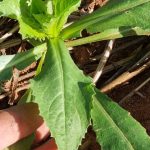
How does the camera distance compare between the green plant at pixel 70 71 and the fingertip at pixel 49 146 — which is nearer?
the green plant at pixel 70 71

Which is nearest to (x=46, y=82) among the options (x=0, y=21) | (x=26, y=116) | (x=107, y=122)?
(x=26, y=116)

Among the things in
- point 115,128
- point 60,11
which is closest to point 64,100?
point 115,128

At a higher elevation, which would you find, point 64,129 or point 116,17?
point 116,17

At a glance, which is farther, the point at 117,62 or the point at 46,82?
the point at 117,62

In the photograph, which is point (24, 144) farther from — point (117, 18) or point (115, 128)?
point (117, 18)

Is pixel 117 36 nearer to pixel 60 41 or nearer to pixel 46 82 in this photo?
pixel 60 41

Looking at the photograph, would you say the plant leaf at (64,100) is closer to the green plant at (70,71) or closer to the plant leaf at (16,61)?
the green plant at (70,71)

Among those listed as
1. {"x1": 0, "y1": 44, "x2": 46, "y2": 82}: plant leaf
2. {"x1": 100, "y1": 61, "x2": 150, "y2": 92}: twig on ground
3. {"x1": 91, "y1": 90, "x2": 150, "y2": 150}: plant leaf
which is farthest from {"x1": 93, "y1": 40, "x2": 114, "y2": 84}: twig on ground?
{"x1": 0, "y1": 44, "x2": 46, "y2": 82}: plant leaf

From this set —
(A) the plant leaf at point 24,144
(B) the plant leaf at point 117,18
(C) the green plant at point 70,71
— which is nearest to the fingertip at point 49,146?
(A) the plant leaf at point 24,144
